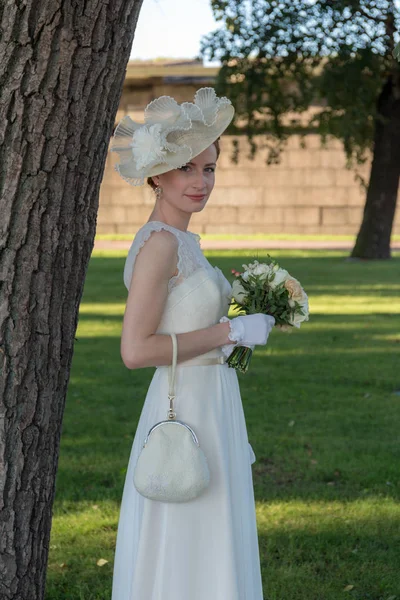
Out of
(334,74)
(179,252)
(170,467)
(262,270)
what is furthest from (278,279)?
(334,74)

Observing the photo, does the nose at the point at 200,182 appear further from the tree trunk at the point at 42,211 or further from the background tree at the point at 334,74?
the background tree at the point at 334,74

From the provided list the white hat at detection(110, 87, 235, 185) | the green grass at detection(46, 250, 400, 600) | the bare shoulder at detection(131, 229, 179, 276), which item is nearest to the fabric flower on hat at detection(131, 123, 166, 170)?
the white hat at detection(110, 87, 235, 185)

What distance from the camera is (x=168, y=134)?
3.16 meters

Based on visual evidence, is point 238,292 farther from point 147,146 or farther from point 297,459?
point 297,459

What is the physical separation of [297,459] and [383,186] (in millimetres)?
15631

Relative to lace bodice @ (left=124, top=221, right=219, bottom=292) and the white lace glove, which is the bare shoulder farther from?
the white lace glove

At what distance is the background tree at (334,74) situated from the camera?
792 inches

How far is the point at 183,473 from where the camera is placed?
9.86 feet

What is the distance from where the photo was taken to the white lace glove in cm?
312

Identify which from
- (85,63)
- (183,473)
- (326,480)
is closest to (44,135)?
(85,63)

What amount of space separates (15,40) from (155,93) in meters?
26.5

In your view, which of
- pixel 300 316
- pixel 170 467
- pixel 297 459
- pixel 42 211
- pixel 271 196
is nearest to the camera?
pixel 170 467

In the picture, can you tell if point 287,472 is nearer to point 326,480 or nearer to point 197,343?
point 326,480

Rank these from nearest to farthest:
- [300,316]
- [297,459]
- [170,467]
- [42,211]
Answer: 1. [170,467]
2. [42,211]
3. [300,316]
4. [297,459]
